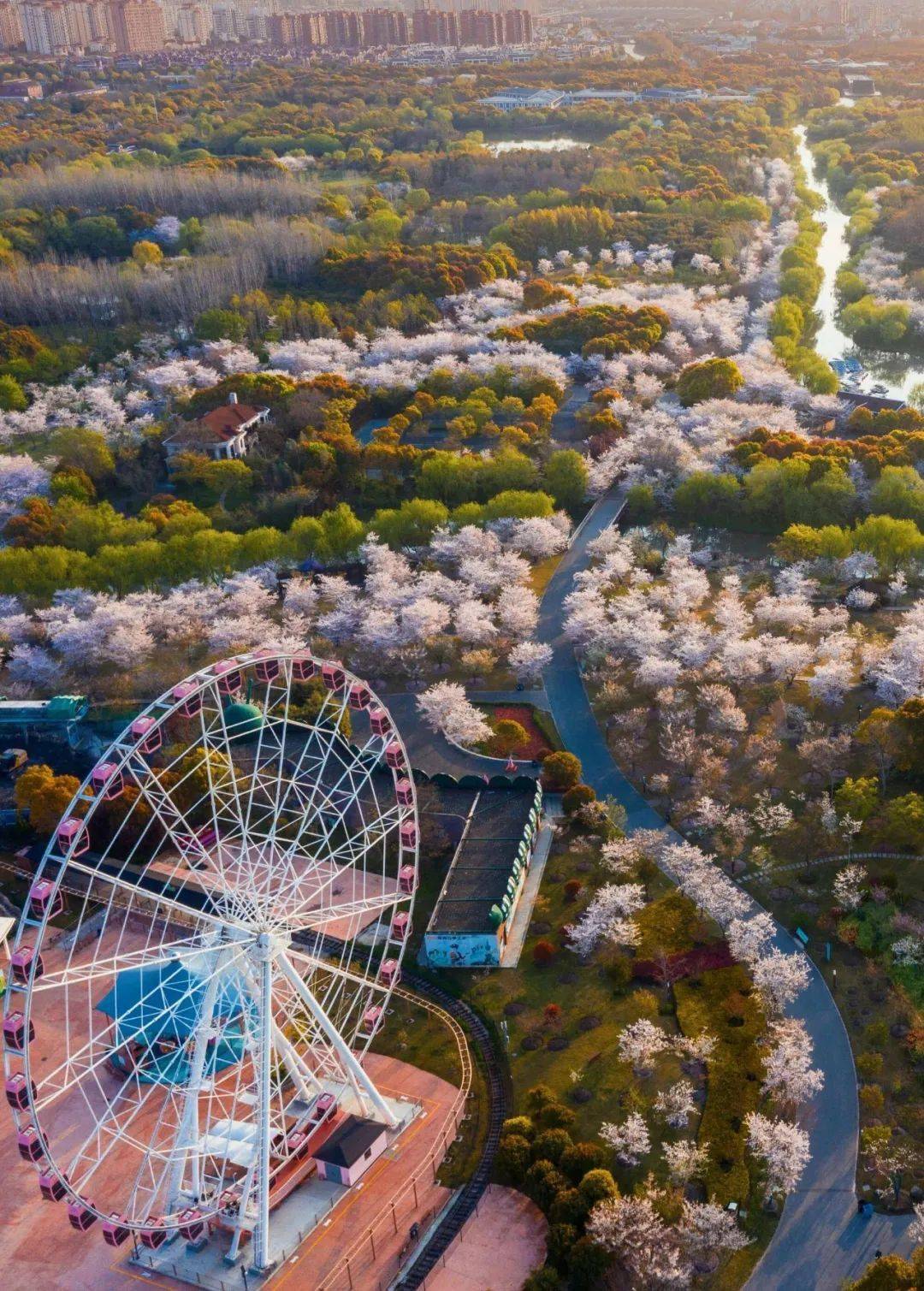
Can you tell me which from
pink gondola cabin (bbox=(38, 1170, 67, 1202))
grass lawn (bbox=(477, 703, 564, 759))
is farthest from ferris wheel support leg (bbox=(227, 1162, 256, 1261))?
grass lawn (bbox=(477, 703, 564, 759))

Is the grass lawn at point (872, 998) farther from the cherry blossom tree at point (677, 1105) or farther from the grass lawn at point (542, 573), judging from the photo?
the grass lawn at point (542, 573)

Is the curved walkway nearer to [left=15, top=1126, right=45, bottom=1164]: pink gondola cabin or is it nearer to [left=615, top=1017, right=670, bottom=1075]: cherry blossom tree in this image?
[left=615, top=1017, right=670, bottom=1075]: cherry blossom tree

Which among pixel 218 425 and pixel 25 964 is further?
pixel 218 425

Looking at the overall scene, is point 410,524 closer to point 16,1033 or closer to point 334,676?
point 334,676

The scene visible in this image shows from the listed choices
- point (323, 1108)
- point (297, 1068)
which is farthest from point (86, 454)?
point (323, 1108)

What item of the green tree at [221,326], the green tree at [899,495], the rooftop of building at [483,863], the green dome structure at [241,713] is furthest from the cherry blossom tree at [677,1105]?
the green tree at [221,326]

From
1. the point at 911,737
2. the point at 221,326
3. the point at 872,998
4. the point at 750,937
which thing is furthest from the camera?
the point at 221,326
